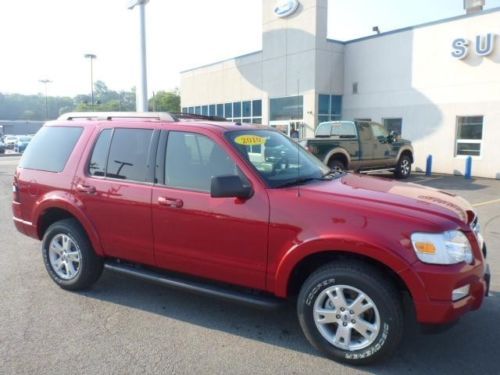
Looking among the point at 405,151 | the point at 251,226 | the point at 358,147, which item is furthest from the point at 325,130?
the point at 251,226

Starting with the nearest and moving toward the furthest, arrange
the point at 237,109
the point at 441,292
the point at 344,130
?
1. the point at 441,292
2. the point at 344,130
3. the point at 237,109

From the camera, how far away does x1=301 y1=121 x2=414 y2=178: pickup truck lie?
12.1 meters

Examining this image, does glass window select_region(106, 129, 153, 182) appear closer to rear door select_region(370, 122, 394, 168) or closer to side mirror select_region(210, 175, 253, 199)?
side mirror select_region(210, 175, 253, 199)

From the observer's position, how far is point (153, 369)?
322 cm

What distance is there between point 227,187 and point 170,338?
4.70 feet

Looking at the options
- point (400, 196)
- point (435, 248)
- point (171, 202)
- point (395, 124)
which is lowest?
point (435, 248)

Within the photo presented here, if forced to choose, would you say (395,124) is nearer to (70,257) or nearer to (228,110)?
(228,110)

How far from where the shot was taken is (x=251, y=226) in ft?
11.5

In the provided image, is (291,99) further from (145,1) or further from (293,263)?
(293,263)

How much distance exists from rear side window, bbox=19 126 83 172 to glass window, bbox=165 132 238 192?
1.37 meters

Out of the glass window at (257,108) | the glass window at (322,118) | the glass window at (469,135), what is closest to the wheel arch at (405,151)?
the glass window at (469,135)

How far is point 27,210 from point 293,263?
337cm

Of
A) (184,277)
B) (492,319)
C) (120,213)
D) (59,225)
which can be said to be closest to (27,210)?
(59,225)

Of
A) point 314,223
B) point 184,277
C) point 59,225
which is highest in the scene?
point 314,223
